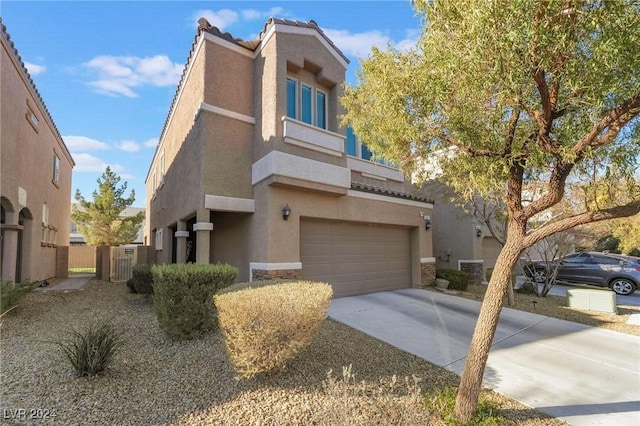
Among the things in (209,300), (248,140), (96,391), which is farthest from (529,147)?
(248,140)

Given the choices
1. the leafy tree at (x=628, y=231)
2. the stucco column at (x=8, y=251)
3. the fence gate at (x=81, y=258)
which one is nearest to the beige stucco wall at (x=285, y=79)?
the stucco column at (x=8, y=251)

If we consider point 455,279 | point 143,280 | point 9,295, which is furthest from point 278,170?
point 455,279

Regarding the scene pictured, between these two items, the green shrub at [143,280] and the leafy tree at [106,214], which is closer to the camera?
the green shrub at [143,280]

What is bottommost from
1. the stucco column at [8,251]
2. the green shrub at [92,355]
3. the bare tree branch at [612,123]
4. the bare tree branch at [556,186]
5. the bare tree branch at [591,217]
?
the green shrub at [92,355]

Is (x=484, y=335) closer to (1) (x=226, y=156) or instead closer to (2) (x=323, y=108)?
(1) (x=226, y=156)

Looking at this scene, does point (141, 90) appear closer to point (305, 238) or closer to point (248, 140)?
point (248, 140)

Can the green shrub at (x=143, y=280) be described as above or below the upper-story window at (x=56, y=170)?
below

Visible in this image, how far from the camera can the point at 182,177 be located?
12047 mm

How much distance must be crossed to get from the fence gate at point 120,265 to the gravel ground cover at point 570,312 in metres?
15.4

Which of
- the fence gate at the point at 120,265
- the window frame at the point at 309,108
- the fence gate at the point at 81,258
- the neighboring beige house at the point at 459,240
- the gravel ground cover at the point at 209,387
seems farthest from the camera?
the fence gate at the point at 81,258

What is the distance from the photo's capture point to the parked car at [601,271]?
47.6ft

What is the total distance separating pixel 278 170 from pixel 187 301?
13.6 ft

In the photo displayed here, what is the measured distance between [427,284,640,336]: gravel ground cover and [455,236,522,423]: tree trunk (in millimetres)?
6607

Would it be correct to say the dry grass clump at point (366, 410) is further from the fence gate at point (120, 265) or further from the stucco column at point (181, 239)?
the fence gate at point (120, 265)
